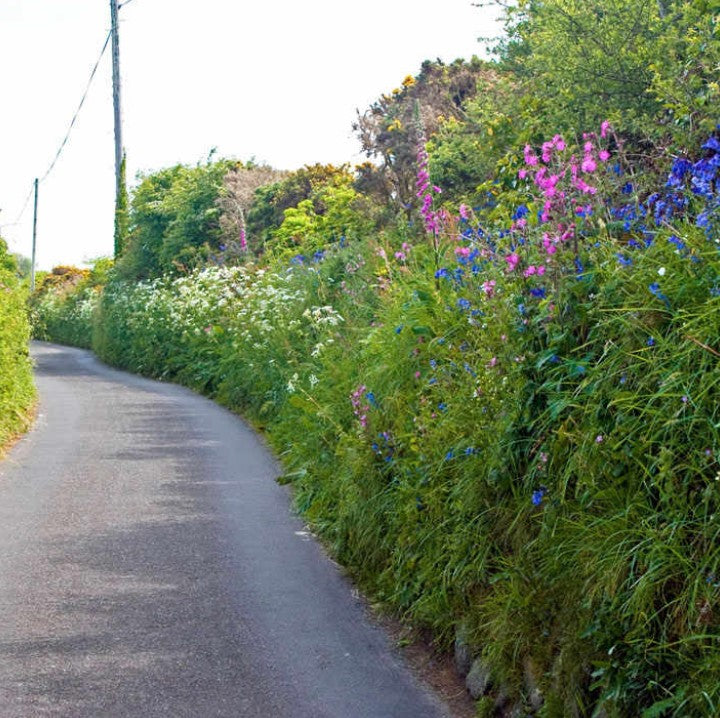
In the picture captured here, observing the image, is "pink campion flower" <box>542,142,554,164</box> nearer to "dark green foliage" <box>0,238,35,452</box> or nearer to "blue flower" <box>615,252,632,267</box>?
"blue flower" <box>615,252,632,267</box>

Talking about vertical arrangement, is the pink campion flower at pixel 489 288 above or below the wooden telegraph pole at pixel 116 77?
below

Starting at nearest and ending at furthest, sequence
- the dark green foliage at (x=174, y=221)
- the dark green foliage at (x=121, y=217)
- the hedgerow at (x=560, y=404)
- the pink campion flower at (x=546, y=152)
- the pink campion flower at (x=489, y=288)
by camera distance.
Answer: the hedgerow at (x=560, y=404)
the pink campion flower at (x=546, y=152)
the pink campion flower at (x=489, y=288)
the dark green foliage at (x=174, y=221)
the dark green foliage at (x=121, y=217)

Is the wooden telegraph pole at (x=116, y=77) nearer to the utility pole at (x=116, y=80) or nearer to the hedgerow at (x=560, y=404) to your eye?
the utility pole at (x=116, y=80)

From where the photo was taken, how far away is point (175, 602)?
7.09 m

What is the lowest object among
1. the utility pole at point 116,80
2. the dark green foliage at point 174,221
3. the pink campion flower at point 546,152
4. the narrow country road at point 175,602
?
the narrow country road at point 175,602

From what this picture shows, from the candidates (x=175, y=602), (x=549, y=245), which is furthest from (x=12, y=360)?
(x=549, y=245)

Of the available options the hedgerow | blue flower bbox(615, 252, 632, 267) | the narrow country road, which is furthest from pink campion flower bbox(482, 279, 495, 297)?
the narrow country road

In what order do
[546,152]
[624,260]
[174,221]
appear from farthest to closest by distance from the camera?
[174,221] < [546,152] < [624,260]

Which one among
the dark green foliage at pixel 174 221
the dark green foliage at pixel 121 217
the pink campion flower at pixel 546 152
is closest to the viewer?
the pink campion flower at pixel 546 152

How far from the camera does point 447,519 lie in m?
6.27

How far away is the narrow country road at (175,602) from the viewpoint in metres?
5.54

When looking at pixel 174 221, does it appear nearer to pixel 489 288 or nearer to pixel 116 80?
pixel 116 80

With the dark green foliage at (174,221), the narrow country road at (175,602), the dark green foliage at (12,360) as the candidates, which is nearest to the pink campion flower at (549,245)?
the narrow country road at (175,602)

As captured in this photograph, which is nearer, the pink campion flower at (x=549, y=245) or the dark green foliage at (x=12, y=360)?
the pink campion flower at (x=549, y=245)
